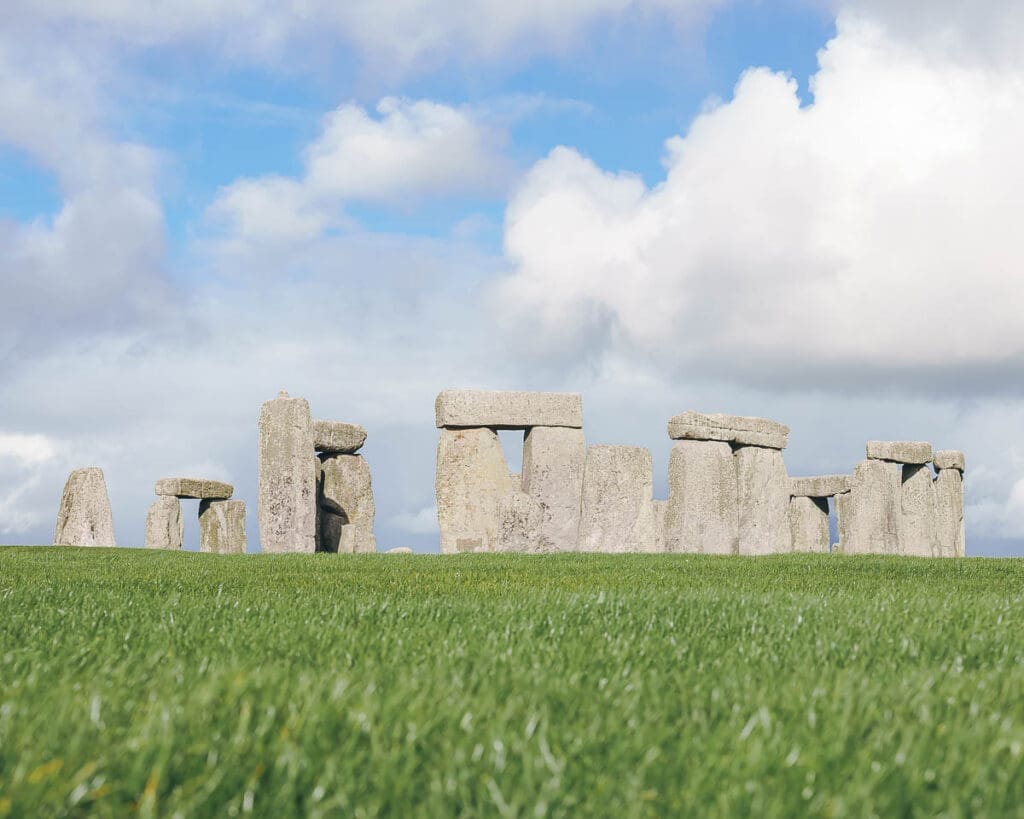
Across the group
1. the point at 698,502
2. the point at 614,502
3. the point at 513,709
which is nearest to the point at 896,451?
the point at 698,502

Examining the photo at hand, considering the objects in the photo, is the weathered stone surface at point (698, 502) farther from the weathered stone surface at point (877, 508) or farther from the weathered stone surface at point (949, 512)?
the weathered stone surface at point (949, 512)

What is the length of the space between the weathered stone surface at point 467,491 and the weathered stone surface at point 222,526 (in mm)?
5904

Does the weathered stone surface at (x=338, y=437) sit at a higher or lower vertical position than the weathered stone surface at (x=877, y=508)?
higher

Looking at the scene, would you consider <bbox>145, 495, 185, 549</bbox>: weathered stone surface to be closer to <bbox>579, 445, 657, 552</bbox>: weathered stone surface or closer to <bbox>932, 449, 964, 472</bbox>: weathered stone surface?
<bbox>579, 445, 657, 552</bbox>: weathered stone surface

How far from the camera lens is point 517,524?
50.0 ft

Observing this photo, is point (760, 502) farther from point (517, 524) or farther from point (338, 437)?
point (338, 437)

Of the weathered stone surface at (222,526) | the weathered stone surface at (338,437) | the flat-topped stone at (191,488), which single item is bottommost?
the weathered stone surface at (222,526)

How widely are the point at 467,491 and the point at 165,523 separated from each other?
7.45 meters

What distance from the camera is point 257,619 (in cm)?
493

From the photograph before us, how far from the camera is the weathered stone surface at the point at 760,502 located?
16844mm

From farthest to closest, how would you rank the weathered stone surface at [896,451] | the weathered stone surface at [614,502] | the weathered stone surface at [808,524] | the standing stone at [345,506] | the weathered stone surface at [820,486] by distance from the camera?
the weathered stone surface at [808,524] → the weathered stone surface at [820,486] → the weathered stone surface at [896,451] → the standing stone at [345,506] → the weathered stone surface at [614,502]

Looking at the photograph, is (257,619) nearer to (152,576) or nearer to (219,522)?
(152,576)

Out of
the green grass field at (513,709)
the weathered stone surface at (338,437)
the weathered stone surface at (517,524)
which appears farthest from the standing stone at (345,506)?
the green grass field at (513,709)

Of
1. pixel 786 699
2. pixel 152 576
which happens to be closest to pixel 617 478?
pixel 152 576
